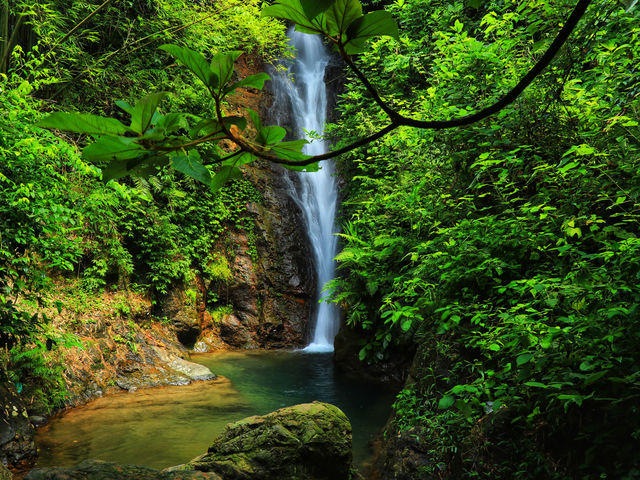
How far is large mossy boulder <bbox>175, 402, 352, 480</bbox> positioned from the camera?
355 cm

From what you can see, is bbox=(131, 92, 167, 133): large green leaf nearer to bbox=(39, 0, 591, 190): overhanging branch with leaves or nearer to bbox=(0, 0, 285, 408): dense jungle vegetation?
bbox=(39, 0, 591, 190): overhanging branch with leaves

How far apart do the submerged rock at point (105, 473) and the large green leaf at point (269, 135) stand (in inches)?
131

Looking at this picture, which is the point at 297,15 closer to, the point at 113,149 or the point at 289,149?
the point at 289,149

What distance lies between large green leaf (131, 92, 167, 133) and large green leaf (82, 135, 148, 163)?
28 millimetres

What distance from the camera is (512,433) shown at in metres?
2.66

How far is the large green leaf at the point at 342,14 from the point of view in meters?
0.60

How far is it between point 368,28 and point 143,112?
1.26 ft

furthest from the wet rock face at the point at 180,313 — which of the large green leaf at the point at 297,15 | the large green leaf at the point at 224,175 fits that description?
the large green leaf at the point at 297,15

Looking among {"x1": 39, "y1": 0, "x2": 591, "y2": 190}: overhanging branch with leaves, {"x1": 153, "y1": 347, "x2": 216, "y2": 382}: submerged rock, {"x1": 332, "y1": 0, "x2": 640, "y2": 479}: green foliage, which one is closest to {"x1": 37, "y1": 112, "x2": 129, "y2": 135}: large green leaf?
{"x1": 39, "y1": 0, "x2": 591, "y2": 190}: overhanging branch with leaves

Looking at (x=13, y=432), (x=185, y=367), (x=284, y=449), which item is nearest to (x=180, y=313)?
(x=185, y=367)

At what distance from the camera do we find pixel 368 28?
2.03ft

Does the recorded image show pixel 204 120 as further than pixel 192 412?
No

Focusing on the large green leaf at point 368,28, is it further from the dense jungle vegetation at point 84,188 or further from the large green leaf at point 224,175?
the dense jungle vegetation at point 84,188

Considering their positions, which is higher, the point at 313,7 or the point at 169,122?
the point at 313,7
